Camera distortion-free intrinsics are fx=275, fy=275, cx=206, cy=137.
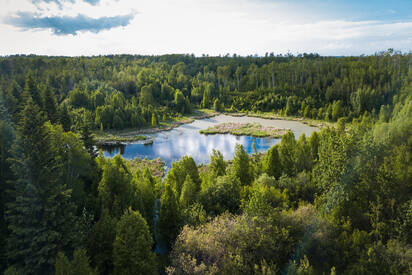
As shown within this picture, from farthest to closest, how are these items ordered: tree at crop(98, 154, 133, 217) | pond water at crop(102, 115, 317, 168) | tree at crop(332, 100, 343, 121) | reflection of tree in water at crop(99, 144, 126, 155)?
tree at crop(332, 100, 343, 121) < reflection of tree in water at crop(99, 144, 126, 155) < pond water at crop(102, 115, 317, 168) < tree at crop(98, 154, 133, 217)

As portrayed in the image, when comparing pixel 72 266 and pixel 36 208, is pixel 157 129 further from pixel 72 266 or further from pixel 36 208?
pixel 72 266

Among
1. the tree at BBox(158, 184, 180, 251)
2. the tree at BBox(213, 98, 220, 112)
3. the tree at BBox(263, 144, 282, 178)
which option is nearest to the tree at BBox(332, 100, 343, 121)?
the tree at BBox(213, 98, 220, 112)

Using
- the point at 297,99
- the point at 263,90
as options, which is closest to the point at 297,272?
Result: the point at 297,99

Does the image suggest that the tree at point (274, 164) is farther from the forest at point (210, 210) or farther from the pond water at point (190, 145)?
the pond water at point (190, 145)

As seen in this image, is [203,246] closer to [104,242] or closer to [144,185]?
[104,242]

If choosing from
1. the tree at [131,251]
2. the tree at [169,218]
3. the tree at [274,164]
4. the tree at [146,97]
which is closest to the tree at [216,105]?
the tree at [146,97]

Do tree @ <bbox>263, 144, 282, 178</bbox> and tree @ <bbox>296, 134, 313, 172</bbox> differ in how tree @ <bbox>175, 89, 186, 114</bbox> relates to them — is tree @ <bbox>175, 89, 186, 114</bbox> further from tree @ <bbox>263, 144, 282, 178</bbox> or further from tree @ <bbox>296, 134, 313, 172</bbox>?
tree @ <bbox>263, 144, 282, 178</bbox>

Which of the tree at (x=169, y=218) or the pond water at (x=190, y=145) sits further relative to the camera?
the pond water at (x=190, y=145)
